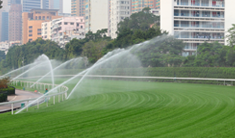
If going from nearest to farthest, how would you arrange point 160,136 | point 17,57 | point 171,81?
point 160,136 → point 171,81 → point 17,57

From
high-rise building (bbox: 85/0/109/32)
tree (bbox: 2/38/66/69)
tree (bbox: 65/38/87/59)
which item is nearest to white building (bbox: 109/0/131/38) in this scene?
high-rise building (bbox: 85/0/109/32)

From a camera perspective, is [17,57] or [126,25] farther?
[17,57]

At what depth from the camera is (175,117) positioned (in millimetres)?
12555

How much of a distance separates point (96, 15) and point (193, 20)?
259 feet

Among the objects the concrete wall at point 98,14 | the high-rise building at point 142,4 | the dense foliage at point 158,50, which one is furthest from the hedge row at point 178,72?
the high-rise building at point 142,4

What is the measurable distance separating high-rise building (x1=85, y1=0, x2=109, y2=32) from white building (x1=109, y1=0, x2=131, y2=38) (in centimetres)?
513

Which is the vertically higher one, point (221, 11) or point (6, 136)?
point (221, 11)

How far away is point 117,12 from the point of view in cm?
14838

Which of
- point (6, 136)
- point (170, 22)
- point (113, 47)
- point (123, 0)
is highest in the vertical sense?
point (123, 0)

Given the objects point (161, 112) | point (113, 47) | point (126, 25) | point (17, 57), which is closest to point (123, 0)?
point (126, 25)

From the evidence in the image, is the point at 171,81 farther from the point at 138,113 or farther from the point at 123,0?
the point at 123,0

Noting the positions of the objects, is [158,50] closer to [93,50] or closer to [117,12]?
[93,50]

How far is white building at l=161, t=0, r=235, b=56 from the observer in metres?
70.4

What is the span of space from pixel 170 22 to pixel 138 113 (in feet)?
196
